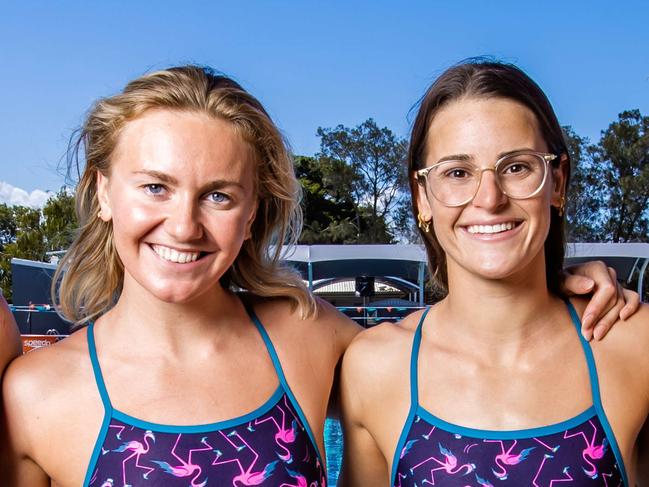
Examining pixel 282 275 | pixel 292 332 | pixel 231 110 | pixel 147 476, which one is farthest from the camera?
pixel 282 275

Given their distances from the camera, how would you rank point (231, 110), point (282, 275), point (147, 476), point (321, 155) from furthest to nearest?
1. point (321, 155)
2. point (282, 275)
3. point (231, 110)
4. point (147, 476)

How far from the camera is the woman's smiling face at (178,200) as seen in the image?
2.07 metres

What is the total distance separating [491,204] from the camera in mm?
2082

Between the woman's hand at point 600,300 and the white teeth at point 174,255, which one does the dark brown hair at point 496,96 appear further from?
the white teeth at point 174,255

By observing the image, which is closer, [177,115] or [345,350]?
[177,115]

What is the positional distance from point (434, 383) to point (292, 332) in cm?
54

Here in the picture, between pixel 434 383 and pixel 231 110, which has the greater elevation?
pixel 231 110

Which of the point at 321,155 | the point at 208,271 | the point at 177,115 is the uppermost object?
the point at 321,155

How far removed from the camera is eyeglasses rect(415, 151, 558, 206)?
2.11 meters

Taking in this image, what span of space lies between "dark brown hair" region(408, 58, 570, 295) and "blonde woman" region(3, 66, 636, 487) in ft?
1.56

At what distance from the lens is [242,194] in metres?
2.18

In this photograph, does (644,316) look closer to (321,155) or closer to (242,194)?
(242,194)

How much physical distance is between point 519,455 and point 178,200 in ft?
4.11

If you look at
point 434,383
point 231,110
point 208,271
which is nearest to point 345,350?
point 434,383
